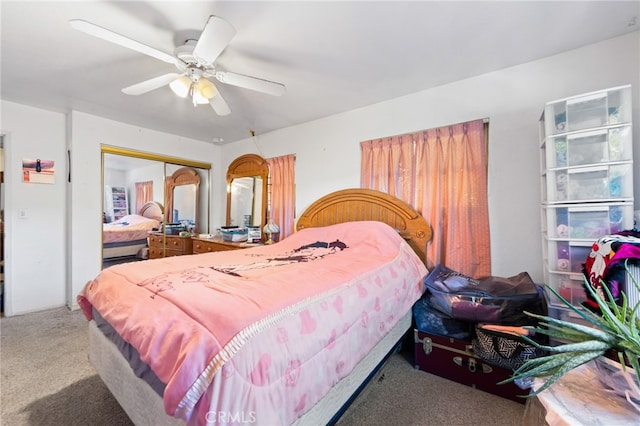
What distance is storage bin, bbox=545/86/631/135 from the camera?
153cm

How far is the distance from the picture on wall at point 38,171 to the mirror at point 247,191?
7.17ft

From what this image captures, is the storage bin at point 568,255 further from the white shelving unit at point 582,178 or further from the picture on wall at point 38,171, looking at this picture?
the picture on wall at point 38,171

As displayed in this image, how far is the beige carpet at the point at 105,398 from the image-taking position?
149 centimetres

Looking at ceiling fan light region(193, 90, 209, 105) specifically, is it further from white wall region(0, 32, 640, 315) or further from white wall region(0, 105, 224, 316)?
white wall region(0, 105, 224, 316)

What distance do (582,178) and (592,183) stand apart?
0.19 feet

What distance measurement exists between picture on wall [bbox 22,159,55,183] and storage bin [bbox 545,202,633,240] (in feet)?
16.8

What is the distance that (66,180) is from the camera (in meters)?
3.26

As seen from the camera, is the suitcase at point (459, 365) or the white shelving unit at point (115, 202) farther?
the white shelving unit at point (115, 202)

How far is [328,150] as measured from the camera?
3.32 m

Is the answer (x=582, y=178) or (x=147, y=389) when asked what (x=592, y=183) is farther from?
(x=147, y=389)

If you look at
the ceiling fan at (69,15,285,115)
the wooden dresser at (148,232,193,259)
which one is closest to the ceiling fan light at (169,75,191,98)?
the ceiling fan at (69,15,285,115)

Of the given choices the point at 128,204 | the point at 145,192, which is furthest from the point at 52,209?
the point at 145,192

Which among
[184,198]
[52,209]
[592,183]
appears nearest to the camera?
[592,183]

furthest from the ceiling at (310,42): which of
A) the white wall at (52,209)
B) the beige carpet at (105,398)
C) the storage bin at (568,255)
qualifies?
the beige carpet at (105,398)
